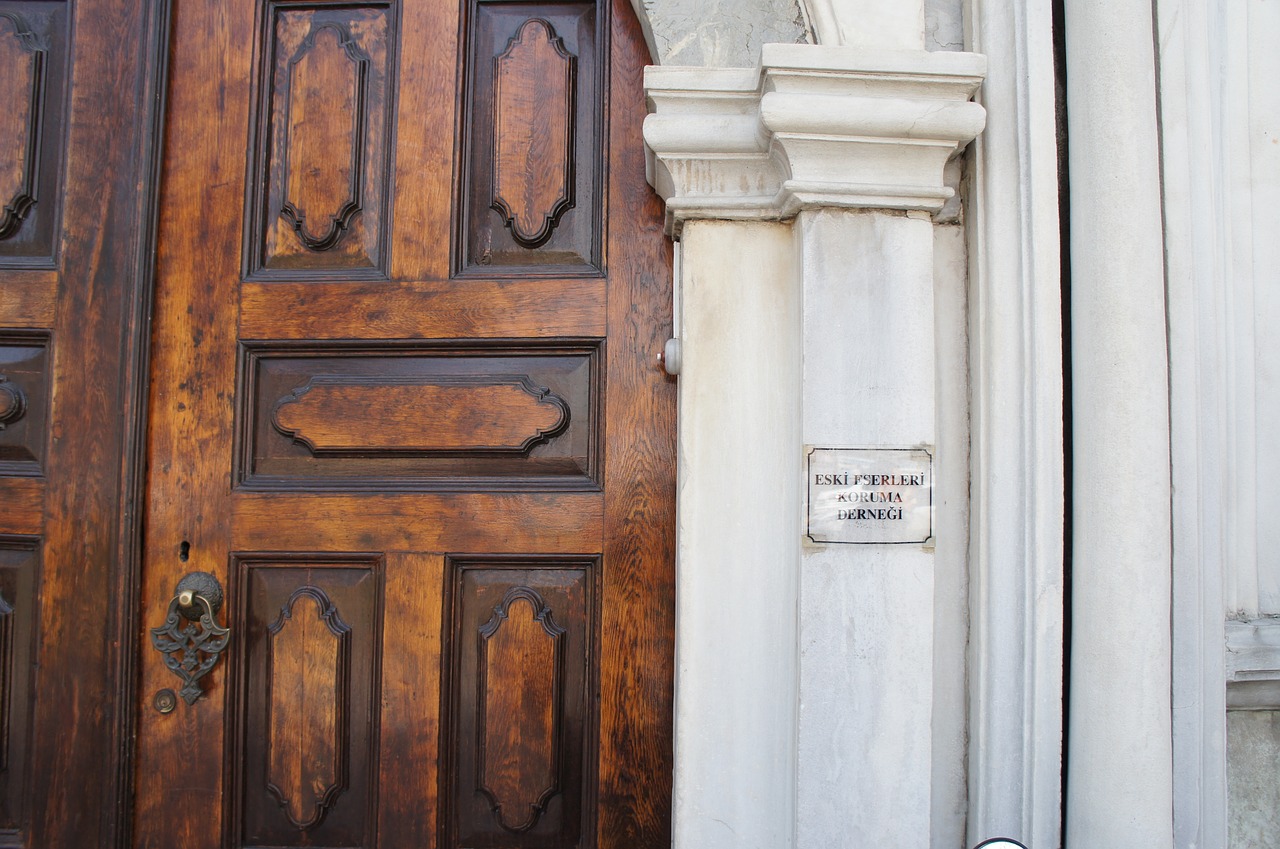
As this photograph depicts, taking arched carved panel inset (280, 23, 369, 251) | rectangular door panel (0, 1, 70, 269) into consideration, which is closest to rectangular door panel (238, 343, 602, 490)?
arched carved panel inset (280, 23, 369, 251)

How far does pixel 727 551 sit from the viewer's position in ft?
3.93

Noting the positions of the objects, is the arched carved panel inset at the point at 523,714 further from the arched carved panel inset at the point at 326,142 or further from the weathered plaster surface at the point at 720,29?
the weathered plaster surface at the point at 720,29

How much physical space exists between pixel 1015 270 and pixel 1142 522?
423 mm

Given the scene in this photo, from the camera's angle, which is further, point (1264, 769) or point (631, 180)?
point (631, 180)

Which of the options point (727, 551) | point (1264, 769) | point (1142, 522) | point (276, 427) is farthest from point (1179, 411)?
point (276, 427)

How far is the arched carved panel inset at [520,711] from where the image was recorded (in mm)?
1347

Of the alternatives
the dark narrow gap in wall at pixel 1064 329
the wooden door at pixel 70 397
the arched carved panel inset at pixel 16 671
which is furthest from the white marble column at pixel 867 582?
the arched carved panel inset at pixel 16 671

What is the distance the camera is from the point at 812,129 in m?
1.14

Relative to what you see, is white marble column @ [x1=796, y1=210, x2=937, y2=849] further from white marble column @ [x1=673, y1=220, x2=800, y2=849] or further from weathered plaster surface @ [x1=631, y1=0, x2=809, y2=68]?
weathered plaster surface @ [x1=631, y1=0, x2=809, y2=68]

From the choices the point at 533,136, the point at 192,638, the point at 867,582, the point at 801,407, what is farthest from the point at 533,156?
the point at 192,638

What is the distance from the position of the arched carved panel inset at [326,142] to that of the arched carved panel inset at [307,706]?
2.31ft

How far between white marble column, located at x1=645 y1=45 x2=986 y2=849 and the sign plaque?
2 centimetres

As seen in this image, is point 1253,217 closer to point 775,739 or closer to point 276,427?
point 775,739

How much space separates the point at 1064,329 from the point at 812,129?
516 millimetres
